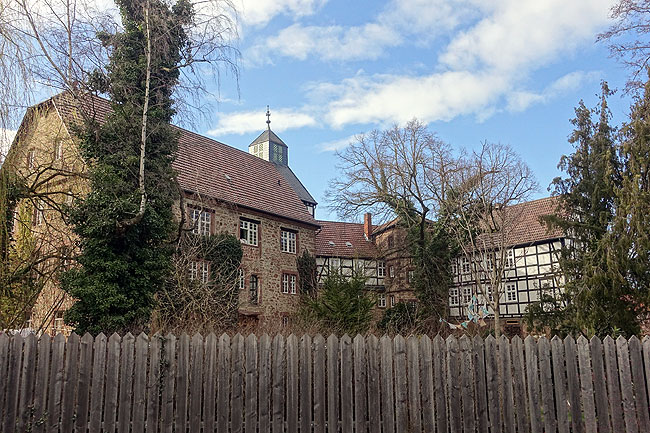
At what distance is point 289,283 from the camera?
27641 mm

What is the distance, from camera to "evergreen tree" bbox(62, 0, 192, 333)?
1223 cm

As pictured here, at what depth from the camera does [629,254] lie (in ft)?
41.8

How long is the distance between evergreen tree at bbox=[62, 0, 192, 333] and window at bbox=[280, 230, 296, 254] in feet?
44.5

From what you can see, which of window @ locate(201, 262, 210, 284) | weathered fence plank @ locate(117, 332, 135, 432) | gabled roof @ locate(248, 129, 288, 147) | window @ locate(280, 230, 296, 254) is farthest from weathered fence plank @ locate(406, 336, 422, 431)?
gabled roof @ locate(248, 129, 288, 147)

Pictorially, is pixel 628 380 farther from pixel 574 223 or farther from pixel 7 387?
pixel 574 223

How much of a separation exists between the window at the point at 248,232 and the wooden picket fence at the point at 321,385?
18453mm

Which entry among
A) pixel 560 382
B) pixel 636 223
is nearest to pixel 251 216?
pixel 636 223

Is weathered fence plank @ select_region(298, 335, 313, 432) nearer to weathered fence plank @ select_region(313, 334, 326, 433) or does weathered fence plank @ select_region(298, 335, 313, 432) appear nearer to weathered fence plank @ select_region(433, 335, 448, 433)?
weathered fence plank @ select_region(313, 334, 326, 433)

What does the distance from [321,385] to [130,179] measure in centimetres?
839

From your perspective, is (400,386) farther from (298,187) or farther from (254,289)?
(298,187)

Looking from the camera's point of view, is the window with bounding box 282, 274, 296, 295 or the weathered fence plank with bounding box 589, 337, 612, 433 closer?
the weathered fence plank with bounding box 589, 337, 612, 433

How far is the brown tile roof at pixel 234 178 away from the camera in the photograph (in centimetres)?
2400

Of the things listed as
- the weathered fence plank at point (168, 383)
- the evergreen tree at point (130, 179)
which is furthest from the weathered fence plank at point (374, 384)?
the evergreen tree at point (130, 179)

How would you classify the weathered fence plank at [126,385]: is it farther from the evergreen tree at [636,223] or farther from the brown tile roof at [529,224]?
the brown tile roof at [529,224]
